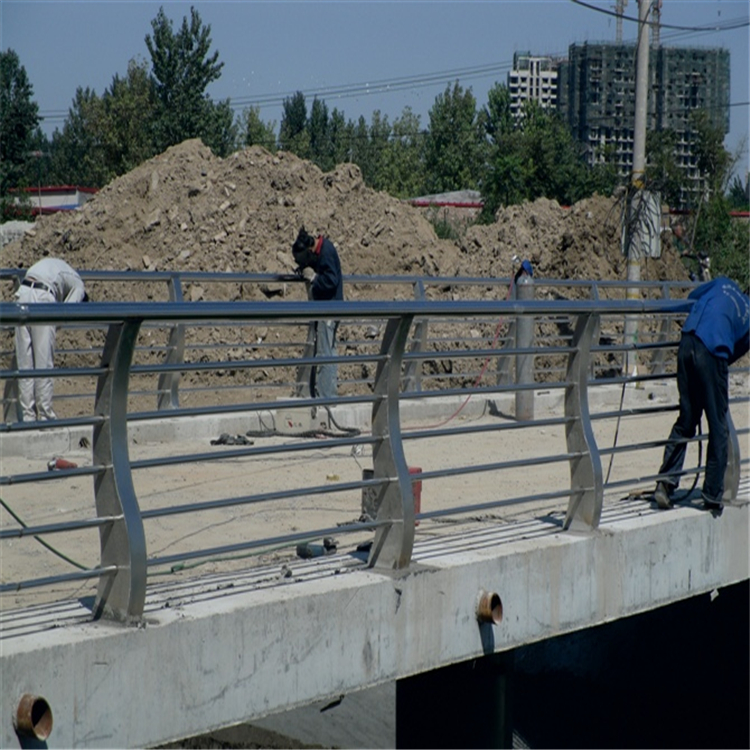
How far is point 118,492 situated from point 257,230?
21.3m

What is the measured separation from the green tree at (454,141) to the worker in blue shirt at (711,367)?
7188 cm

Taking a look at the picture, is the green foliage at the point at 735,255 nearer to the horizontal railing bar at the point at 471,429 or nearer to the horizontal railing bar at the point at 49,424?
the horizontal railing bar at the point at 471,429

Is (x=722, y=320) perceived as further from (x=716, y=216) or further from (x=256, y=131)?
(x=256, y=131)

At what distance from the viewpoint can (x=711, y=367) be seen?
7.53 metres

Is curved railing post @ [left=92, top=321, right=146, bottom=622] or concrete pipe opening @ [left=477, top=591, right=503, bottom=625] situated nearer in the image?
curved railing post @ [left=92, top=321, right=146, bottom=622]

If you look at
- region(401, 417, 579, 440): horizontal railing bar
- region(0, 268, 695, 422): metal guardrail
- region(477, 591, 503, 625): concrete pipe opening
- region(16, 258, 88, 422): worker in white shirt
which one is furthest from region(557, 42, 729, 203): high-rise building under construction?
region(477, 591, 503, 625): concrete pipe opening

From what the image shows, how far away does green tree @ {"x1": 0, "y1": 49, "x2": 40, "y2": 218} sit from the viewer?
189ft

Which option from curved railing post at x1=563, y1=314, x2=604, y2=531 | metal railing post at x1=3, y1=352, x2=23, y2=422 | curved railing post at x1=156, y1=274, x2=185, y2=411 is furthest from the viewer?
curved railing post at x1=156, y1=274, x2=185, y2=411

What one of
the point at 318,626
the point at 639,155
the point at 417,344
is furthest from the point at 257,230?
the point at 318,626

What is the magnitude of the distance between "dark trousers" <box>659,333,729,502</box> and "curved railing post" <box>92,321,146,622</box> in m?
3.87

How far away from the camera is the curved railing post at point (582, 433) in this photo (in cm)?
657

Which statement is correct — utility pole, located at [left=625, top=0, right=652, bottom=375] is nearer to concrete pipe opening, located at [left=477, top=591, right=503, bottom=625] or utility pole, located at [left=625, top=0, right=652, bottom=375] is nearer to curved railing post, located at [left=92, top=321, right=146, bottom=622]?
concrete pipe opening, located at [left=477, top=591, right=503, bottom=625]

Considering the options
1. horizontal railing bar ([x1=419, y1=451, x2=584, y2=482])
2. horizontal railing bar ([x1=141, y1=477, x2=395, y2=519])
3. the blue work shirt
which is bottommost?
horizontal railing bar ([x1=419, y1=451, x2=584, y2=482])

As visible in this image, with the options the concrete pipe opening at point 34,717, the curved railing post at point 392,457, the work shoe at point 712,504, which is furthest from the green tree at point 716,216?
the concrete pipe opening at point 34,717
